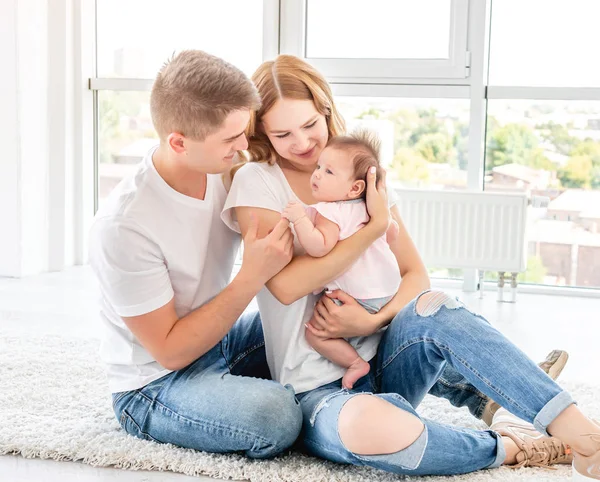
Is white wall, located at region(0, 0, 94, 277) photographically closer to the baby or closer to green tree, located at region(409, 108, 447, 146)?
green tree, located at region(409, 108, 447, 146)

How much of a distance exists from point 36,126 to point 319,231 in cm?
295

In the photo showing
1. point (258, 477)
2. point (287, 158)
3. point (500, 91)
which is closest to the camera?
point (258, 477)

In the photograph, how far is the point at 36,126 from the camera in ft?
14.1

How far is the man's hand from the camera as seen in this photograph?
5.59 feet

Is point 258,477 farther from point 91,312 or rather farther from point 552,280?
point 552,280

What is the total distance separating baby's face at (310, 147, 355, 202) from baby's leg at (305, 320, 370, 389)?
0.30m

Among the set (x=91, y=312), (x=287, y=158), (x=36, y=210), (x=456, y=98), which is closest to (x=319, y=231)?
(x=287, y=158)

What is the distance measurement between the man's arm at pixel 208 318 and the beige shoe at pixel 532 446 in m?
0.60

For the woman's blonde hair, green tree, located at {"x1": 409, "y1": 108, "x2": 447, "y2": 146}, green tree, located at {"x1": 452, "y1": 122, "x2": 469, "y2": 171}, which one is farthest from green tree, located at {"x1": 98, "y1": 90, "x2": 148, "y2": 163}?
the woman's blonde hair

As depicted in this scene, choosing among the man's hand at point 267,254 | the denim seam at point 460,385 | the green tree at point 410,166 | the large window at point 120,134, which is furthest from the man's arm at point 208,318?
the large window at point 120,134

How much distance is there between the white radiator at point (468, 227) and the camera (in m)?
3.98

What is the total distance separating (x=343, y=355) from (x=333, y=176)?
377 mm

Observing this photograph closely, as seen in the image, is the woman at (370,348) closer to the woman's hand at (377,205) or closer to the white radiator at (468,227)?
the woman's hand at (377,205)

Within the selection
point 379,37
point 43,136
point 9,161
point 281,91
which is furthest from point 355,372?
point 43,136
